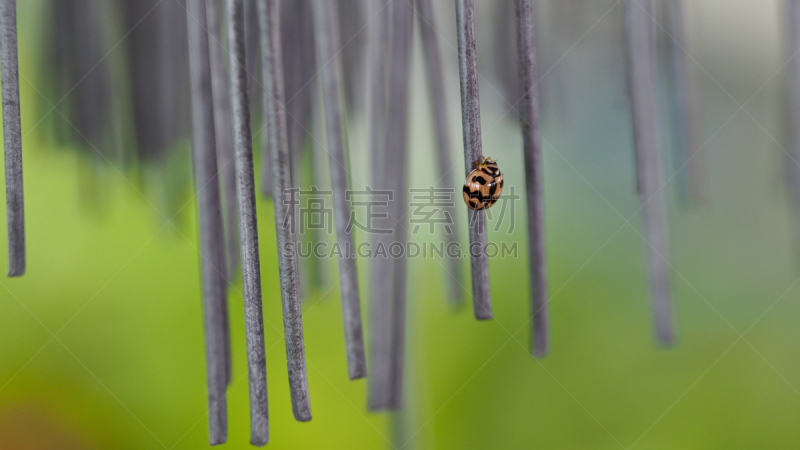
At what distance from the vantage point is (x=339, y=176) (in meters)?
0.44

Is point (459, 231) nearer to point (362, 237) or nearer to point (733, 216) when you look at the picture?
point (362, 237)

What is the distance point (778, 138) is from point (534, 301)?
1.05 feet

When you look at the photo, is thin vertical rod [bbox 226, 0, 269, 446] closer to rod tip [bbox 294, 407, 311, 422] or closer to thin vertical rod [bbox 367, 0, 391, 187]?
rod tip [bbox 294, 407, 311, 422]

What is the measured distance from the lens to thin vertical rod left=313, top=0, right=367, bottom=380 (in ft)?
1.40

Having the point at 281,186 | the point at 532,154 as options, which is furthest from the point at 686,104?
the point at 281,186

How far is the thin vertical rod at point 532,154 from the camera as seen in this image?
42 cm

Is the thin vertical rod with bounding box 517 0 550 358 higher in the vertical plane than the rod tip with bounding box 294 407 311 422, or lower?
higher

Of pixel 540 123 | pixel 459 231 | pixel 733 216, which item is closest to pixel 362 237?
pixel 459 231

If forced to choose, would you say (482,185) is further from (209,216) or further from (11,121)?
(11,121)

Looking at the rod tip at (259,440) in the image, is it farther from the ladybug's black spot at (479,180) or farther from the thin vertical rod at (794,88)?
the thin vertical rod at (794,88)

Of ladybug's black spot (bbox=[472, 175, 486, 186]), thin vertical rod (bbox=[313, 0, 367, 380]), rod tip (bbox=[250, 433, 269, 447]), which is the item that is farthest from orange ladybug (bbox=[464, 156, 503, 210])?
rod tip (bbox=[250, 433, 269, 447])

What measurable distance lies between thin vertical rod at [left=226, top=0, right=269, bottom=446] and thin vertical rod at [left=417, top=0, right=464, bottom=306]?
0.20 meters

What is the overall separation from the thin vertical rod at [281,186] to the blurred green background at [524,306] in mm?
178

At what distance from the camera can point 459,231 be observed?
1.83ft
